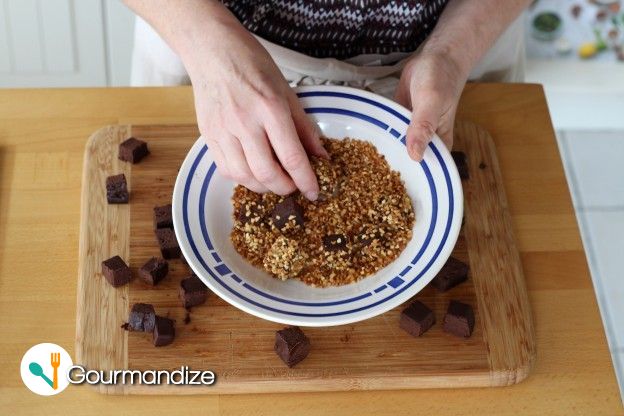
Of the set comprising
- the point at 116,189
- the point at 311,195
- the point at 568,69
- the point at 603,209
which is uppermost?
the point at 311,195

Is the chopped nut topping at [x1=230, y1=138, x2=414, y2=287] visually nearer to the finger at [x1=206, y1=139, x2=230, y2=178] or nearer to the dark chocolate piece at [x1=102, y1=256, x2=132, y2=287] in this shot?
the finger at [x1=206, y1=139, x2=230, y2=178]

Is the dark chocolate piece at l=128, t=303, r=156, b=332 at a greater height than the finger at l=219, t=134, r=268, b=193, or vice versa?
the finger at l=219, t=134, r=268, b=193

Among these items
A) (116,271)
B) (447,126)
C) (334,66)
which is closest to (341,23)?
(334,66)

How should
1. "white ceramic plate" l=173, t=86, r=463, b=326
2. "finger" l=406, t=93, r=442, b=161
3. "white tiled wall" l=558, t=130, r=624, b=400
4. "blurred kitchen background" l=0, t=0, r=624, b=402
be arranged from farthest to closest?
"white tiled wall" l=558, t=130, r=624, b=400, "blurred kitchen background" l=0, t=0, r=624, b=402, "finger" l=406, t=93, r=442, b=161, "white ceramic plate" l=173, t=86, r=463, b=326

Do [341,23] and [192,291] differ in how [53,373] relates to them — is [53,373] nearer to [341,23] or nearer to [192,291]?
[192,291]

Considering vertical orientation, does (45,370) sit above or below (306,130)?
below

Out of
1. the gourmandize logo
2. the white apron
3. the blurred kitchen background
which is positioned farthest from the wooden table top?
the blurred kitchen background

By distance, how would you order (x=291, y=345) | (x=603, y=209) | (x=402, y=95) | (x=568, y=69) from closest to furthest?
(x=291, y=345) < (x=402, y=95) < (x=568, y=69) < (x=603, y=209)

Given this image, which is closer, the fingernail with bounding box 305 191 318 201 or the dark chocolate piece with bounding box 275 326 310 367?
the dark chocolate piece with bounding box 275 326 310 367
